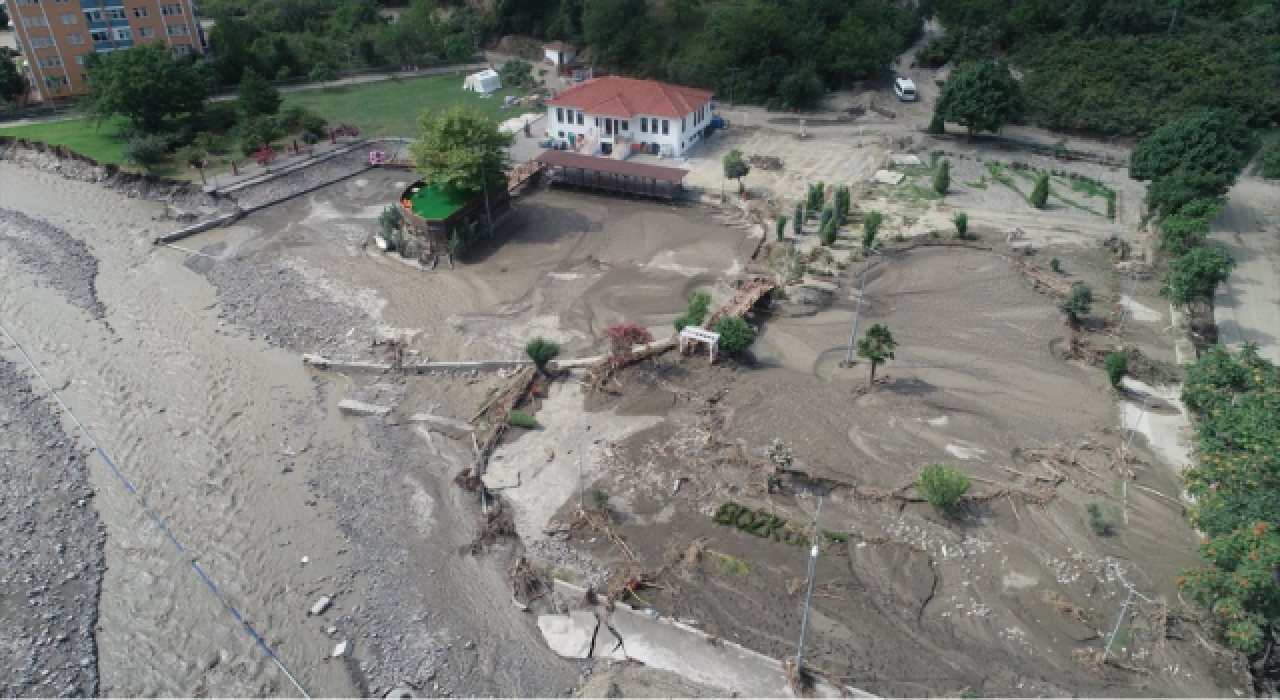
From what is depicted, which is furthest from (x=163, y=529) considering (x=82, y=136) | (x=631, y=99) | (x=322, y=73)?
(x=322, y=73)

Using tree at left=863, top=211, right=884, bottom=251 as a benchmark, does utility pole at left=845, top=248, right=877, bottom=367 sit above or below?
below

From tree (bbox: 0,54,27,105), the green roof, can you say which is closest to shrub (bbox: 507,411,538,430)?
the green roof

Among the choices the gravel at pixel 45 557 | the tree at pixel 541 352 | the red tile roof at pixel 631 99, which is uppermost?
the red tile roof at pixel 631 99

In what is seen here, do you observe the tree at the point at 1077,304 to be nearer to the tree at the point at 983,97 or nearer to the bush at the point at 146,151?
the tree at the point at 983,97

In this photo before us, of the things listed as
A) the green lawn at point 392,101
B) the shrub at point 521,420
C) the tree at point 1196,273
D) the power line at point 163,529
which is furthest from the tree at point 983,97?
the power line at point 163,529

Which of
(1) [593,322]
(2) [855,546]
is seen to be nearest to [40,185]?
(1) [593,322]

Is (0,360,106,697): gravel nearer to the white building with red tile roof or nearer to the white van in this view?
the white building with red tile roof

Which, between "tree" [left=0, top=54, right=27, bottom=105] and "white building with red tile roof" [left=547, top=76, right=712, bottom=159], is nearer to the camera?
"white building with red tile roof" [left=547, top=76, right=712, bottom=159]

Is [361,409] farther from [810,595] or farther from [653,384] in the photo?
[810,595]
